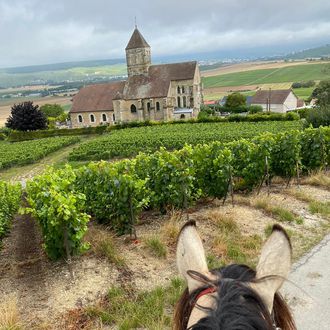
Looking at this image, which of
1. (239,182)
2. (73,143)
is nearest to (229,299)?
(239,182)

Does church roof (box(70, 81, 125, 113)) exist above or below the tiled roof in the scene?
above

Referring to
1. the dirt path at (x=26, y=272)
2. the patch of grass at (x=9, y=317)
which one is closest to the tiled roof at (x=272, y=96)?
the dirt path at (x=26, y=272)

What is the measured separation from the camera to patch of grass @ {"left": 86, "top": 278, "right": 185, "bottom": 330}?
533 centimetres

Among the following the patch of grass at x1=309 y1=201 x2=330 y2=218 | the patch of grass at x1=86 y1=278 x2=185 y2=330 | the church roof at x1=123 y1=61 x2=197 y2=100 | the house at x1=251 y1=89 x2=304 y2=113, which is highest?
the church roof at x1=123 y1=61 x2=197 y2=100

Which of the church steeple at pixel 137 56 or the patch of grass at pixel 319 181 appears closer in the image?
the patch of grass at pixel 319 181

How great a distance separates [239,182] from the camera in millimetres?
12781

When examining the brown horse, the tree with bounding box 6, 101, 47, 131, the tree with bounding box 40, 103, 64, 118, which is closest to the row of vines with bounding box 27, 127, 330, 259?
the brown horse

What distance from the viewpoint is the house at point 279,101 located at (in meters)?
72.7

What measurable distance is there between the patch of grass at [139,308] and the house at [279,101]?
6859 cm

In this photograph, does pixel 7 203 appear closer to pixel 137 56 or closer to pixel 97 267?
pixel 97 267

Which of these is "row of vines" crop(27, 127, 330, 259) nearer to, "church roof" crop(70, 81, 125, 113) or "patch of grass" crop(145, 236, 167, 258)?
"patch of grass" crop(145, 236, 167, 258)

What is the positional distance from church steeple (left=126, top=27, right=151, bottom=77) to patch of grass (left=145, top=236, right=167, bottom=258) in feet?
193

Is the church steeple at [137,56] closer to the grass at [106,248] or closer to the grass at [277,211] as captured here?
the grass at [277,211]

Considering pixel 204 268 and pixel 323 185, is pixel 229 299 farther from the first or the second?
pixel 323 185
